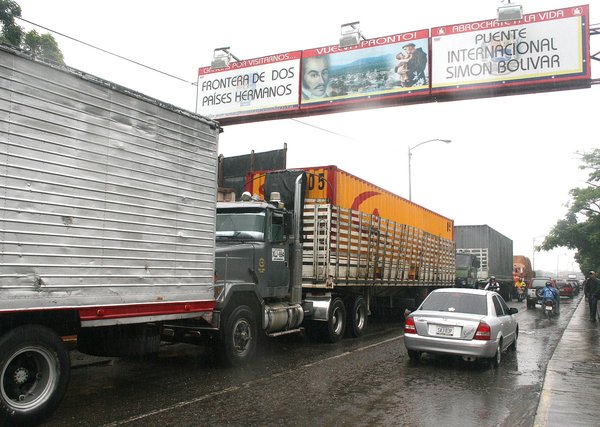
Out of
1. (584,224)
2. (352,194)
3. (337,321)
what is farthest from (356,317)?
(584,224)

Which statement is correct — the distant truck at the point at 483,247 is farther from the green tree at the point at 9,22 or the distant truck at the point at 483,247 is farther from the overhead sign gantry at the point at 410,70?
the green tree at the point at 9,22

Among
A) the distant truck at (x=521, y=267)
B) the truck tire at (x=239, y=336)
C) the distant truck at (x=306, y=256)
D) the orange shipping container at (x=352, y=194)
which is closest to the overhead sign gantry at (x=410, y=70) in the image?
the orange shipping container at (x=352, y=194)

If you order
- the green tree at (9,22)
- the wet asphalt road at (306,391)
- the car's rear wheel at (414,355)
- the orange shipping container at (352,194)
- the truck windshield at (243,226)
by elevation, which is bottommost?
the wet asphalt road at (306,391)

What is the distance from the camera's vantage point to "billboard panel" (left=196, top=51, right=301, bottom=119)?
53.7 ft

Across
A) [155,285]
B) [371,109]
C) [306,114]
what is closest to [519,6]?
[371,109]

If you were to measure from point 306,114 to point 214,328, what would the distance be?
396 inches

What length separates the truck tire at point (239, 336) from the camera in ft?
26.0

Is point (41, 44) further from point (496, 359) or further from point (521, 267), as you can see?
point (521, 267)

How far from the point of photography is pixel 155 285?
6.35 m

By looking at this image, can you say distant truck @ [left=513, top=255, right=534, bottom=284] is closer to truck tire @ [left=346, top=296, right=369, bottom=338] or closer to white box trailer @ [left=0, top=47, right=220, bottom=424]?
truck tire @ [left=346, top=296, right=369, bottom=338]

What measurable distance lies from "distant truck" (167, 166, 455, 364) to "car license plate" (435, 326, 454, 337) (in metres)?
2.87

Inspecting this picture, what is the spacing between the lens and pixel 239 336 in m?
8.29

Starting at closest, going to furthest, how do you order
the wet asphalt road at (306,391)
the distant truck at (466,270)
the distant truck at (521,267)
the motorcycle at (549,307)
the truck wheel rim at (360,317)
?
the wet asphalt road at (306,391) < the truck wheel rim at (360,317) < the motorcycle at (549,307) < the distant truck at (466,270) < the distant truck at (521,267)

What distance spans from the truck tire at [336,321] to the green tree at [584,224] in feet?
124
